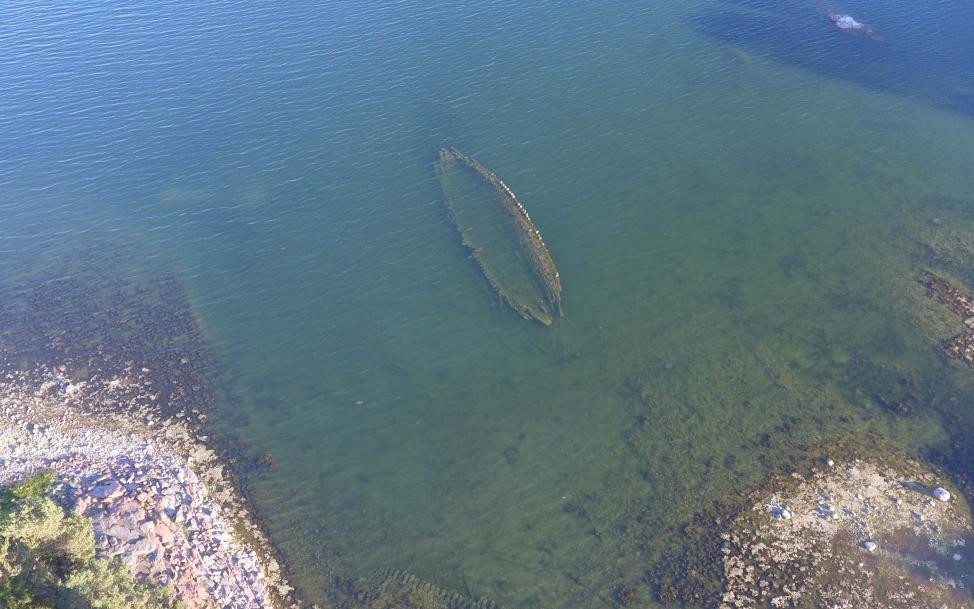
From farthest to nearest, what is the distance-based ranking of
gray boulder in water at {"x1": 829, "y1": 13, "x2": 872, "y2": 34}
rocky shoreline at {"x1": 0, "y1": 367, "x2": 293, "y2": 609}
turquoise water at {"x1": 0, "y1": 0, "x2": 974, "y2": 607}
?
gray boulder in water at {"x1": 829, "y1": 13, "x2": 872, "y2": 34} → turquoise water at {"x1": 0, "y1": 0, "x2": 974, "y2": 607} → rocky shoreline at {"x1": 0, "y1": 367, "x2": 293, "y2": 609}

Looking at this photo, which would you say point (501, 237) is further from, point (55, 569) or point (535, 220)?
point (55, 569)

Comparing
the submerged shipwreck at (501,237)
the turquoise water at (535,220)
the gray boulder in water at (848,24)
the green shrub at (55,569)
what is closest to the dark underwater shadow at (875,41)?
the turquoise water at (535,220)

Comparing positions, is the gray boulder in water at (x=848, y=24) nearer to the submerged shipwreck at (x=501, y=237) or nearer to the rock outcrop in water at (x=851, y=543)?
the submerged shipwreck at (x=501, y=237)

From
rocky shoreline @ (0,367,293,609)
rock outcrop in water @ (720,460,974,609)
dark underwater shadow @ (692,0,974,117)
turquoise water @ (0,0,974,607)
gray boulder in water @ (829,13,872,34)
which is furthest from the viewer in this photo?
gray boulder in water @ (829,13,872,34)

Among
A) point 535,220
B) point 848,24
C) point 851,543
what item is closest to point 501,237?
point 535,220

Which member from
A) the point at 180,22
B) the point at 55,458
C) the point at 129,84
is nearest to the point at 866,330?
the point at 55,458

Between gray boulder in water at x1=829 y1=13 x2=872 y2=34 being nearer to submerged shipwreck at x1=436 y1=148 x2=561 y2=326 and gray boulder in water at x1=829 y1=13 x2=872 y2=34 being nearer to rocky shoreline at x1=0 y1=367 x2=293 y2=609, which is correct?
submerged shipwreck at x1=436 y1=148 x2=561 y2=326

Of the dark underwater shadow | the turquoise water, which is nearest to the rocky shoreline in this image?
the turquoise water

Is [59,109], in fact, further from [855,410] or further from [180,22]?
[855,410]
